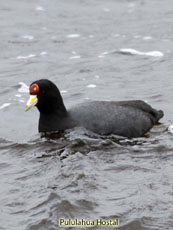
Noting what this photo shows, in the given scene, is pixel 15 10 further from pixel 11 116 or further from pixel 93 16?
pixel 11 116

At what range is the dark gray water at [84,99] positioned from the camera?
577cm

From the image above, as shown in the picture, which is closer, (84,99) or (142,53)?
(84,99)

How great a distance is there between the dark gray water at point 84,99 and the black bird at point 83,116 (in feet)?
0.57

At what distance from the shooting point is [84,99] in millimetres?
10414

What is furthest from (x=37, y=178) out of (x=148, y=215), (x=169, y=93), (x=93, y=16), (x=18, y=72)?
(x=93, y=16)

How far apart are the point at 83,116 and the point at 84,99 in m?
2.13

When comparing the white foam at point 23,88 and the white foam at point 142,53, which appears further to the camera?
the white foam at point 142,53

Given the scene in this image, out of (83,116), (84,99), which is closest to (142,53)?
(84,99)

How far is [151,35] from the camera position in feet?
48.1

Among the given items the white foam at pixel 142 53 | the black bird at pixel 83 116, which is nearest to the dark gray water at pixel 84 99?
the white foam at pixel 142 53

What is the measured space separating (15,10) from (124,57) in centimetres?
A: 577

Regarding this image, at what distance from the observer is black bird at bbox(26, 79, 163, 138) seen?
821 centimetres

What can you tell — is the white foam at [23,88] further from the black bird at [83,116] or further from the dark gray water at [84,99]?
the black bird at [83,116]

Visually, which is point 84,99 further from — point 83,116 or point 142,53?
point 142,53
